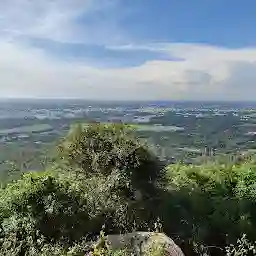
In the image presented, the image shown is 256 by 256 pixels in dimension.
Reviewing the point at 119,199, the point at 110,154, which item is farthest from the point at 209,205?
the point at 110,154

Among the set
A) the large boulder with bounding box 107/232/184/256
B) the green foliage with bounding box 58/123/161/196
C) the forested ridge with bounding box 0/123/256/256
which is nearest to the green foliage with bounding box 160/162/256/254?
the forested ridge with bounding box 0/123/256/256

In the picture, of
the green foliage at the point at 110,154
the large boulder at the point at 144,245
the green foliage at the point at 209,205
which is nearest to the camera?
the large boulder at the point at 144,245

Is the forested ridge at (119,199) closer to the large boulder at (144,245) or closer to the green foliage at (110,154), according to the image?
the green foliage at (110,154)

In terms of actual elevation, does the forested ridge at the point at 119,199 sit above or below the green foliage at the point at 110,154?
below

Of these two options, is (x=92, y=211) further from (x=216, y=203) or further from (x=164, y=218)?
(x=216, y=203)

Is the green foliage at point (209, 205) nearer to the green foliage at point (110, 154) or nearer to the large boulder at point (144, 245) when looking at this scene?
the green foliage at point (110, 154)

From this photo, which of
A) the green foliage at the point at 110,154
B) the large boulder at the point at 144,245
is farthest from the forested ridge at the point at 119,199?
the large boulder at the point at 144,245

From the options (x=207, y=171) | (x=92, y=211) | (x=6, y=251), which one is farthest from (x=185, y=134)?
(x=6, y=251)

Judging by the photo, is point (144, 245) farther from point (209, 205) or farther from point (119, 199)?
point (209, 205)

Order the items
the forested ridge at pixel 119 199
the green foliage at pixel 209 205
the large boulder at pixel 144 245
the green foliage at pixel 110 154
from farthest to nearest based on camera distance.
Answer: the green foliage at pixel 209 205 → the green foliage at pixel 110 154 → the forested ridge at pixel 119 199 → the large boulder at pixel 144 245

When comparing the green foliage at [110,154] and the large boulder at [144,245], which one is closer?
the large boulder at [144,245]
